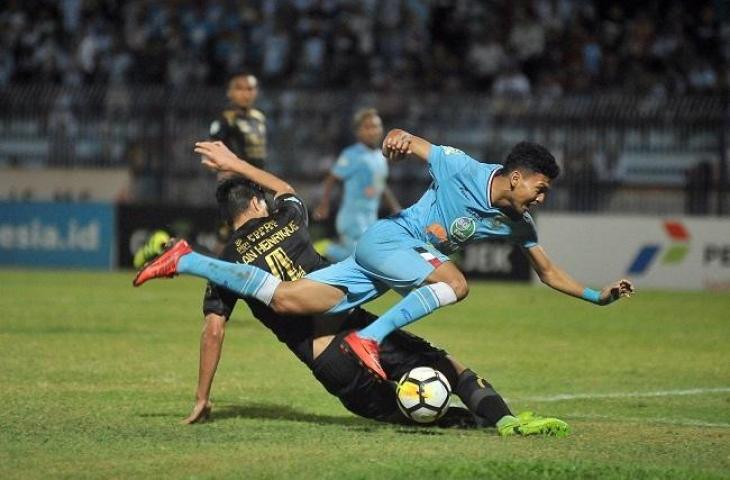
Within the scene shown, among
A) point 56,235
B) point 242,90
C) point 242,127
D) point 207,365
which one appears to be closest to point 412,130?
point 56,235

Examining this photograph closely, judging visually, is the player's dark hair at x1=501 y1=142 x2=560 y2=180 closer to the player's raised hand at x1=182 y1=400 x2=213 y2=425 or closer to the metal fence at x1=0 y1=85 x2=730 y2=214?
the player's raised hand at x1=182 y1=400 x2=213 y2=425

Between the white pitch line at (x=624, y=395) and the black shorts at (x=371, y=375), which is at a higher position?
the black shorts at (x=371, y=375)

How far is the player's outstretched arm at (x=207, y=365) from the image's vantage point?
8.74m

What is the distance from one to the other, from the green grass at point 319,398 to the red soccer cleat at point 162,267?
2.94 ft

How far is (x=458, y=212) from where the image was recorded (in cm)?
891

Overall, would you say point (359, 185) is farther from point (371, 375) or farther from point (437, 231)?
point (371, 375)

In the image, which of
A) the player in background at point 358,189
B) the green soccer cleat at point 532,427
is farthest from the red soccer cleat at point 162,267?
the player in background at point 358,189

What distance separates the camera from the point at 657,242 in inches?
857

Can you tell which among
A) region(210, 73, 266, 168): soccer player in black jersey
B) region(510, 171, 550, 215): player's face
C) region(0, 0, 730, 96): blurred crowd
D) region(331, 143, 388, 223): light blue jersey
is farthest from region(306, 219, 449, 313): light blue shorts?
region(0, 0, 730, 96): blurred crowd

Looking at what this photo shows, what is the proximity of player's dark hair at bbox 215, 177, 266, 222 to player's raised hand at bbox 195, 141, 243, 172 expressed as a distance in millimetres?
122

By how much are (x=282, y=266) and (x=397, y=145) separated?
40.9 inches

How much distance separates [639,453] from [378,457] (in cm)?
147

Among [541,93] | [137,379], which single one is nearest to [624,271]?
[541,93]

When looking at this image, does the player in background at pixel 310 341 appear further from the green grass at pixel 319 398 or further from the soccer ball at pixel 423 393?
the soccer ball at pixel 423 393
